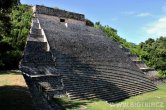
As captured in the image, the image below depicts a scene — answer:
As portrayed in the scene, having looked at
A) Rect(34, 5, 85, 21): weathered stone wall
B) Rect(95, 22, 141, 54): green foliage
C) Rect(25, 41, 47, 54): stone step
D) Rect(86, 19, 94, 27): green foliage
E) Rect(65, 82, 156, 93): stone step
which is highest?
Rect(34, 5, 85, 21): weathered stone wall

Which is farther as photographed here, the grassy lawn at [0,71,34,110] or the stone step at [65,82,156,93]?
the stone step at [65,82,156,93]

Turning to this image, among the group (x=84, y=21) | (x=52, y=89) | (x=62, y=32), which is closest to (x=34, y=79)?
(x=52, y=89)

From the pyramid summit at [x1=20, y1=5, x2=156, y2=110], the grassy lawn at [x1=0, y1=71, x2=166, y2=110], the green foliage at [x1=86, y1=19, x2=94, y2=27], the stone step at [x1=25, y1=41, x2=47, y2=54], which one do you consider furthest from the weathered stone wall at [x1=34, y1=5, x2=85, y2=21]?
the grassy lawn at [x1=0, y1=71, x2=166, y2=110]

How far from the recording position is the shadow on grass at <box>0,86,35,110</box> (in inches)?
380

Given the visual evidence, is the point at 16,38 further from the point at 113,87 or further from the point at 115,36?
the point at 115,36

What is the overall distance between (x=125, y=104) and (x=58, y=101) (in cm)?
443

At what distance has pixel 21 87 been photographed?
13000 millimetres

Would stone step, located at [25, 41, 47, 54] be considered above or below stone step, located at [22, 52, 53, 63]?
above

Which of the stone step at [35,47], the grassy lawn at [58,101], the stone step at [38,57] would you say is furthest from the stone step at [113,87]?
the stone step at [35,47]

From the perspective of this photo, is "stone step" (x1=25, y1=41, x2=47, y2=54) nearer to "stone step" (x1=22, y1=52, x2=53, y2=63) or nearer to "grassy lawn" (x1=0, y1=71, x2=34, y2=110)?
"stone step" (x1=22, y1=52, x2=53, y2=63)

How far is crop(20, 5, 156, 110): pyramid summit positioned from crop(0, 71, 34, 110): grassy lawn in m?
1.16

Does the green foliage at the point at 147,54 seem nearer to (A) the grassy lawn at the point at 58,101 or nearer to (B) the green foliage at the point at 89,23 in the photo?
(B) the green foliage at the point at 89,23

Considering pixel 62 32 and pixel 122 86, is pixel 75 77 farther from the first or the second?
pixel 62 32

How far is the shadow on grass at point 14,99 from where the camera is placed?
964 centimetres
